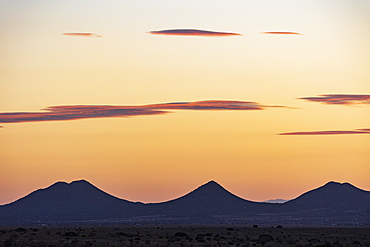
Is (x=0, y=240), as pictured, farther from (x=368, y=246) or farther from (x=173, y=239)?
(x=368, y=246)

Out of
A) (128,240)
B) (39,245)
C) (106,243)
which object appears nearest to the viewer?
(39,245)

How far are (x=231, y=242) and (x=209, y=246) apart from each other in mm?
7198

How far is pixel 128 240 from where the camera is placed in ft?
322

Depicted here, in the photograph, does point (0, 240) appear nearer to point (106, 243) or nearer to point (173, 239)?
point (106, 243)

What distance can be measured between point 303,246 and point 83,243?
24.2 m

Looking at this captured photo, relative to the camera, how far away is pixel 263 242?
98.3 m

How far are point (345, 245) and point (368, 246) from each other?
2595 mm

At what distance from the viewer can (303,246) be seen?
91000mm

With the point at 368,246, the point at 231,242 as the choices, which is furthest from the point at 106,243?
the point at 368,246

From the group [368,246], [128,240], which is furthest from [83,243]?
[368,246]

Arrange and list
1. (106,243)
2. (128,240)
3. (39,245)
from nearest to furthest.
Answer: (39,245) → (106,243) → (128,240)

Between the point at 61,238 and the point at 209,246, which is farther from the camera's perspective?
the point at 61,238

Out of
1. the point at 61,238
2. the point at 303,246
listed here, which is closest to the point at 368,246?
the point at 303,246

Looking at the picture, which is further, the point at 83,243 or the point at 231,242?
the point at 231,242
